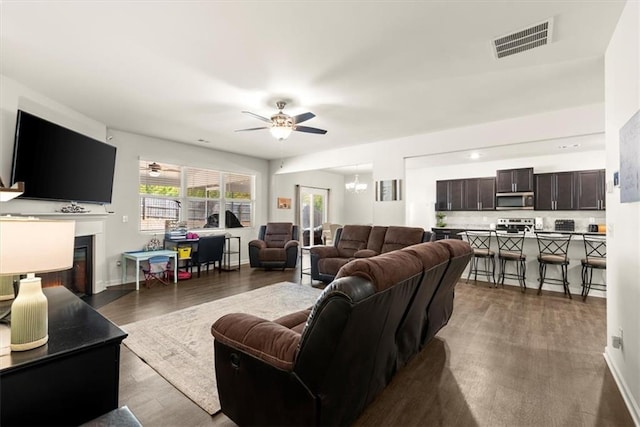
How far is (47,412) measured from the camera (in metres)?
1.21

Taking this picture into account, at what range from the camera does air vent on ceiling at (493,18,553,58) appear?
7.55 ft

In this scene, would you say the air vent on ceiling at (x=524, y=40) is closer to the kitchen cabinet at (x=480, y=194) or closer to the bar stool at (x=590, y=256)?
the bar stool at (x=590, y=256)

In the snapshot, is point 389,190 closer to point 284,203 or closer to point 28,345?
point 284,203

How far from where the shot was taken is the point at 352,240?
554cm

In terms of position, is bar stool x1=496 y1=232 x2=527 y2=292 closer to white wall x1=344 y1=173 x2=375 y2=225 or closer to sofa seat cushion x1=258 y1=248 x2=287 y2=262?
sofa seat cushion x1=258 y1=248 x2=287 y2=262

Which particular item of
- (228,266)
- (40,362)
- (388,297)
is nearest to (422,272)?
(388,297)

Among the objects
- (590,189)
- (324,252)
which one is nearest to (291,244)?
(324,252)

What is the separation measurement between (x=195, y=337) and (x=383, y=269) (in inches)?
93.1

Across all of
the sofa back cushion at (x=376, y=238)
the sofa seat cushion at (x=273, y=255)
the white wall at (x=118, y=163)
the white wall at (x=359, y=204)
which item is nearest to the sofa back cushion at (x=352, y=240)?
the sofa back cushion at (x=376, y=238)

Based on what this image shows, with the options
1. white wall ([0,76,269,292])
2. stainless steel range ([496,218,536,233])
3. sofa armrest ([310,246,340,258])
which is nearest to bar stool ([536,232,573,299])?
stainless steel range ([496,218,536,233])

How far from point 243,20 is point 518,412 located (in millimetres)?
3273

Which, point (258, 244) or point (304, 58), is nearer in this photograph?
point (304, 58)

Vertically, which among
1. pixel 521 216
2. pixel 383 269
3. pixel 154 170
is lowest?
pixel 383 269

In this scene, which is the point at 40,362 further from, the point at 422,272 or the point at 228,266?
the point at 228,266
